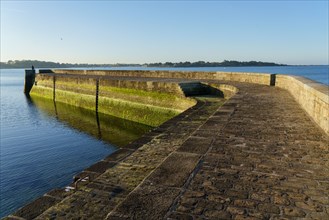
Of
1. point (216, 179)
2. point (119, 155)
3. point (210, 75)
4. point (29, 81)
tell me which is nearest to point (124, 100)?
point (210, 75)

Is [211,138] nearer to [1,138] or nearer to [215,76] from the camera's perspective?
[1,138]

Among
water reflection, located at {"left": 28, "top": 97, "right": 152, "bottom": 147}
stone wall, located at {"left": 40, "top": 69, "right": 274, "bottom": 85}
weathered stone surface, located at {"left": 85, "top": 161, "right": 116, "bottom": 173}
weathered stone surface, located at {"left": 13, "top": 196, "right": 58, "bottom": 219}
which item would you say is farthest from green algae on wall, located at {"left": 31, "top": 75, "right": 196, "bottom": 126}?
weathered stone surface, located at {"left": 13, "top": 196, "right": 58, "bottom": 219}

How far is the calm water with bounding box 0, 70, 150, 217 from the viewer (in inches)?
317

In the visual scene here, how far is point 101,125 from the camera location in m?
17.0

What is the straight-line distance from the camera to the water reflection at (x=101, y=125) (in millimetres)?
14030

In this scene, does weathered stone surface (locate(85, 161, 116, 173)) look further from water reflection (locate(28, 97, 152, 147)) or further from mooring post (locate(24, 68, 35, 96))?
mooring post (locate(24, 68, 35, 96))

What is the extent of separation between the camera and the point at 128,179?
443 cm

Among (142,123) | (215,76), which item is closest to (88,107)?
(142,123)

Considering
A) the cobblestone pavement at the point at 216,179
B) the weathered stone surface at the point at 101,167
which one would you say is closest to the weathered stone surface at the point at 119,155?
the cobblestone pavement at the point at 216,179

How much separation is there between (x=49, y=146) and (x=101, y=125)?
499cm

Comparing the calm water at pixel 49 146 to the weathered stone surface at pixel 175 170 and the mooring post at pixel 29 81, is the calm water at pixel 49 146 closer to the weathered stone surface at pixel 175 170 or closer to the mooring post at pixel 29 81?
the weathered stone surface at pixel 175 170

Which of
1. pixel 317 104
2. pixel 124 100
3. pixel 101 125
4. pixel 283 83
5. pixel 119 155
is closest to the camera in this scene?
pixel 119 155

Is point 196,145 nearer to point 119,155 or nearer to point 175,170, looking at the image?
point 175,170

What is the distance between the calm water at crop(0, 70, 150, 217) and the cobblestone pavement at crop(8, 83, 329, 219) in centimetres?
382
